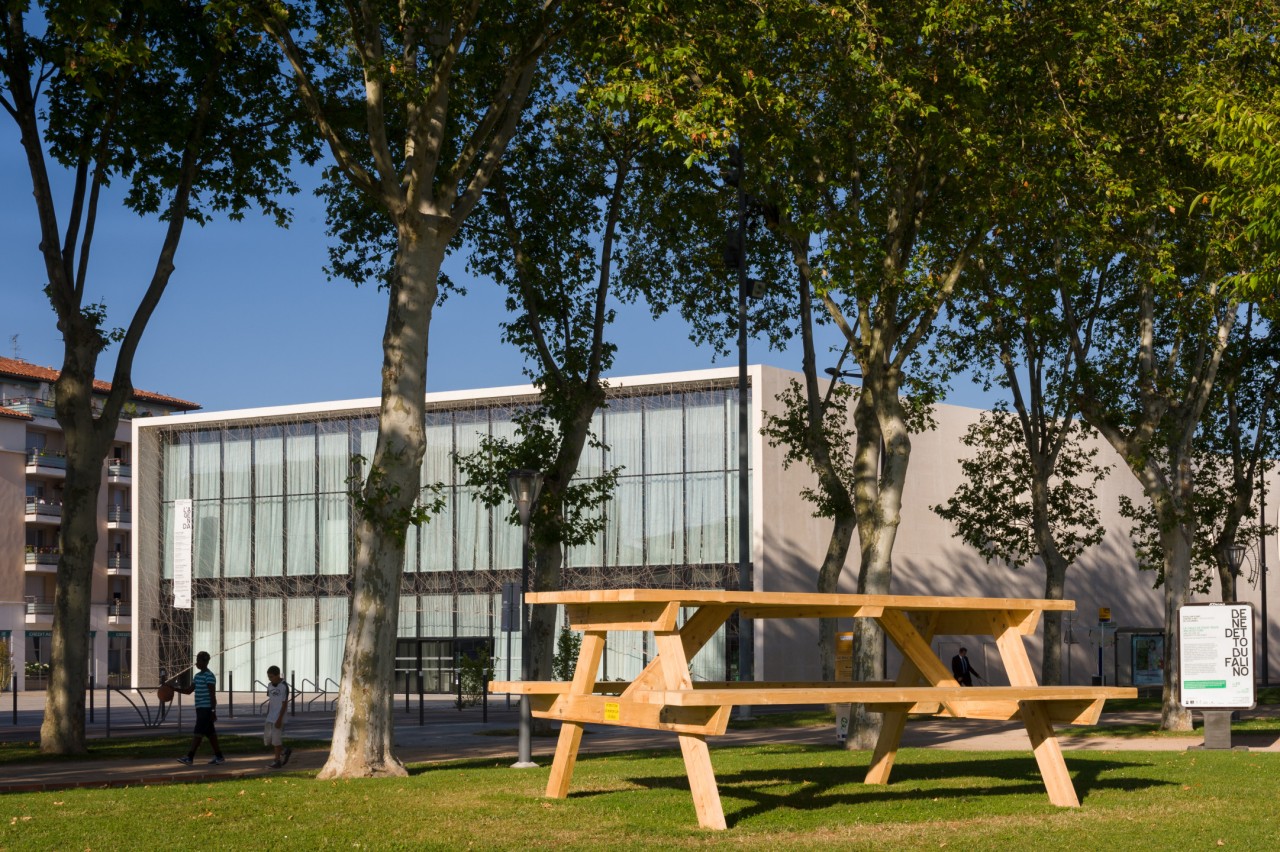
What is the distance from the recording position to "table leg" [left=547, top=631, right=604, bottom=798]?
1205cm

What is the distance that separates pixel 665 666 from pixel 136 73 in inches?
554

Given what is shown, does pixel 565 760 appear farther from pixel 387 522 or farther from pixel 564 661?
pixel 564 661

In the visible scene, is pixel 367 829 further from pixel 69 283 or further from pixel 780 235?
pixel 780 235

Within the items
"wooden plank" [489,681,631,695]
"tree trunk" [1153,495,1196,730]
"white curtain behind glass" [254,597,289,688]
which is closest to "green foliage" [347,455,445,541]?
"wooden plank" [489,681,631,695]

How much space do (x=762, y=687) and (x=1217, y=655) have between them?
34.9 ft

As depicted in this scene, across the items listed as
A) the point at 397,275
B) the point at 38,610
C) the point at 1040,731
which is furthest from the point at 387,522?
the point at 38,610

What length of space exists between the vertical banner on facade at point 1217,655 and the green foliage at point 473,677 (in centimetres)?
1699

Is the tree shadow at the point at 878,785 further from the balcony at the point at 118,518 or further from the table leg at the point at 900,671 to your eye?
the balcony at the point at 118,518

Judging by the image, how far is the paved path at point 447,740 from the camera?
17891 mm

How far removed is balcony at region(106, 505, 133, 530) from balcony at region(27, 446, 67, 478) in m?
4.23

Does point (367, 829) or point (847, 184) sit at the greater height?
point (847, 184)

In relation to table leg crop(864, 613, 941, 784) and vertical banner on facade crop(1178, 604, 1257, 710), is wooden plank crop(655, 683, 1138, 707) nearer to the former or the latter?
table leg crop(864, 613, 941, 784)

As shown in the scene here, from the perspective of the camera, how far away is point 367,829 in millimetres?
10414

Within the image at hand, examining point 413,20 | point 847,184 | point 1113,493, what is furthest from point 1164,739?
point 1113,493
